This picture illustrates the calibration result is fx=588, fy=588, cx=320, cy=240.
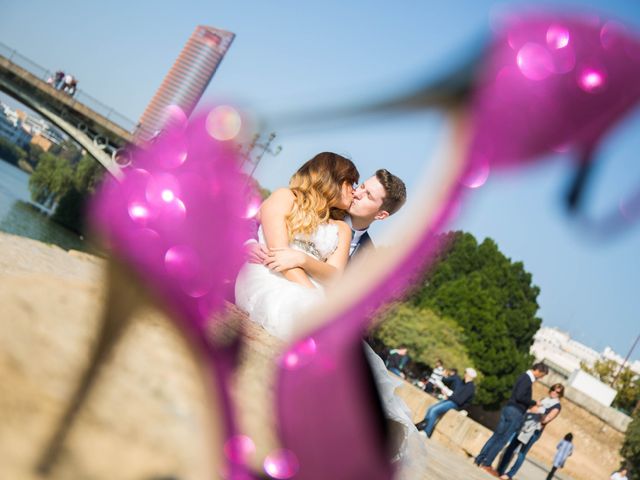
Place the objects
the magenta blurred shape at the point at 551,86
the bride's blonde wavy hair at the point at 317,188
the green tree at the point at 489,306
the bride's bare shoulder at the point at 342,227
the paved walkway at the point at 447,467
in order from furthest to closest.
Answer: the green tree at the point at 489,306 < the paved walkway at the point at 447,467 < the bride's bare shoulder at the point at 342,227 < the bride's blonde wavy hair at the point at 317,188 < the magenta blurred shape at the point at 551,86

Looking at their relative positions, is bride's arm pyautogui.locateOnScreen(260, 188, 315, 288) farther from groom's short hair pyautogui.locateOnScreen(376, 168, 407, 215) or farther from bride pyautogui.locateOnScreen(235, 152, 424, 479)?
groom's short hair pyautogui.locateOnScreen(376, 168, 407, 215)

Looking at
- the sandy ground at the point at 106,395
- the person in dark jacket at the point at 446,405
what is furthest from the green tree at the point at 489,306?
the sandy ground at the point at 106,395

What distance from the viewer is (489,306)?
28.5m

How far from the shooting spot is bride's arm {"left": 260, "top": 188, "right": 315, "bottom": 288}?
5.83ft

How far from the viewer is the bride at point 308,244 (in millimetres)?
1580

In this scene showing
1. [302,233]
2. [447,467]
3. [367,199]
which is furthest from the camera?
[447,467]

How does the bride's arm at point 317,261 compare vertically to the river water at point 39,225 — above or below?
above

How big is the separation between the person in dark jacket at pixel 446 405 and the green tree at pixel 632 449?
1530 centimetres

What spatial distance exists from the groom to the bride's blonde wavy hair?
6 cm

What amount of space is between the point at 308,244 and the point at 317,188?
301mm

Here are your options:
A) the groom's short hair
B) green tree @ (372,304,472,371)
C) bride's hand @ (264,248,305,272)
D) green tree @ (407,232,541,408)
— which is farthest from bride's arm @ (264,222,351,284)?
green tree @ (407,232,541,408)

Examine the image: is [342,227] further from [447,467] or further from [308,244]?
[447,467]

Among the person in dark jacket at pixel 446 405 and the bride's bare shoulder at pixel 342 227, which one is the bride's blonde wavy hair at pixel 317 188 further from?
the person in dark jacket at pixel 446 405

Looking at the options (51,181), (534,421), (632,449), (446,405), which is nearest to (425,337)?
(632,449)
